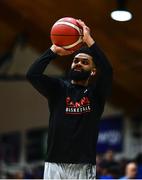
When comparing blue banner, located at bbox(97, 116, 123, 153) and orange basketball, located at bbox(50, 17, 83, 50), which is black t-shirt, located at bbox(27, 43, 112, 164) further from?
blue banner, located at bbox(97, 116, 123, 153)

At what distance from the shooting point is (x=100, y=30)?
929cm

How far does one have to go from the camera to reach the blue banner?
1323cm

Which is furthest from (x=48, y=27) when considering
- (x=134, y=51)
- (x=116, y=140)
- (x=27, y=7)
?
(x=116, y=140)

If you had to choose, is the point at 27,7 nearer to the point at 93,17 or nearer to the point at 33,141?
the point at 93,17

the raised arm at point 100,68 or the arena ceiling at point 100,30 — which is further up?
the arena ceiling at point 100,30

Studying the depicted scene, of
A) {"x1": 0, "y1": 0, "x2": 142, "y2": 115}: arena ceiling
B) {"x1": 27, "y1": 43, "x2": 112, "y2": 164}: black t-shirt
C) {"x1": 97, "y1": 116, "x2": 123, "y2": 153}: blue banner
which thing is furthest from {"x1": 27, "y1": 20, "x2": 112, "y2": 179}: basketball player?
{"x1": 97, "y1": 116, "x2": 123, "y2": 153}: blue banner

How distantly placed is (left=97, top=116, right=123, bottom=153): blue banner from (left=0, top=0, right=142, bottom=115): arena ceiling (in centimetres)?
43

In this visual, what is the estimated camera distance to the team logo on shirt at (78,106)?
304 centimetres

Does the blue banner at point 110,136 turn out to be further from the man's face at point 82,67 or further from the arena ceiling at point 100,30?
the man's face at point 82,67

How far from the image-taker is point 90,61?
3.11m

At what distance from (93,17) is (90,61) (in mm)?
5668

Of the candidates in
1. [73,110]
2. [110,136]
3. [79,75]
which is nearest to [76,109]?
[73,110]

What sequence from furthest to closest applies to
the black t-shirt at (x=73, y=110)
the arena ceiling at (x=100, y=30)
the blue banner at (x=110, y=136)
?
1. the blue banner at (x=110, y=136)
2. the arena ceiling at (x=100, y=30)
3. the black t-shirt at (x=73, y=110)

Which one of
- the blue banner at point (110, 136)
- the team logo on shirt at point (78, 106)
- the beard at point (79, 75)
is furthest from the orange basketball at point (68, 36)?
the blue banner at point (110, 136)
